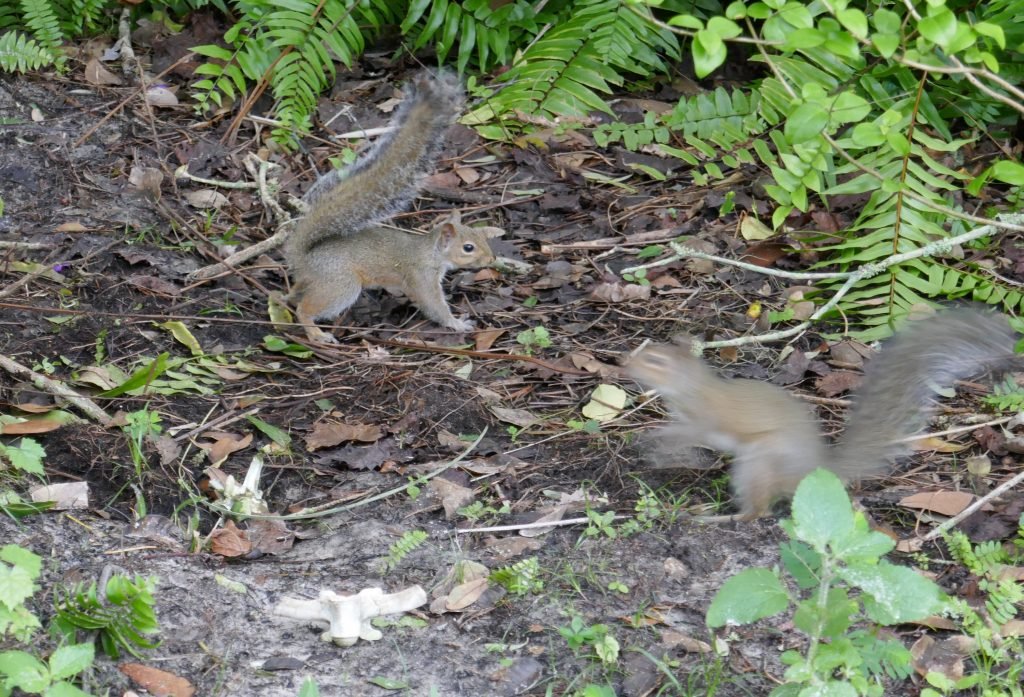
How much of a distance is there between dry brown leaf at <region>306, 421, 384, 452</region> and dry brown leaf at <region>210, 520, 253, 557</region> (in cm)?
54

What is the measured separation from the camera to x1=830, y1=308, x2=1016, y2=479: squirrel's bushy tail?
10.6 ft

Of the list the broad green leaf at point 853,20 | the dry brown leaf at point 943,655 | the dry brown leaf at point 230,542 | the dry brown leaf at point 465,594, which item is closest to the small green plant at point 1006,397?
the dry brown leaf at point 943,655

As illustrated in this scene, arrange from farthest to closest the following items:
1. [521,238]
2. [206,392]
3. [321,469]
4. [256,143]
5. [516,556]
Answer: [256,143] → [521,238] → [206,392] → [321,469] → [516,556]

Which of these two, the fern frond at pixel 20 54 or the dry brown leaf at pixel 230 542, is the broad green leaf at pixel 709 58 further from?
the fern frond at pixel 20 54

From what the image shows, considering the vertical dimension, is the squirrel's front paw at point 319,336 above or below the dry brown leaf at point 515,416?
below

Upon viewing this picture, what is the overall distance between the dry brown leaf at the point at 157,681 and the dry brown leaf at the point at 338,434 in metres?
1.15

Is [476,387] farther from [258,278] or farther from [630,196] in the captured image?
[630,196]

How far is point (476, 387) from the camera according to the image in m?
4.07

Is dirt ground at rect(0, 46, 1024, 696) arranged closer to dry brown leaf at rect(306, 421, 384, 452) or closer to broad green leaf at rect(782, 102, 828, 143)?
dry brown leaf at rect(306, 421, 384, 452)

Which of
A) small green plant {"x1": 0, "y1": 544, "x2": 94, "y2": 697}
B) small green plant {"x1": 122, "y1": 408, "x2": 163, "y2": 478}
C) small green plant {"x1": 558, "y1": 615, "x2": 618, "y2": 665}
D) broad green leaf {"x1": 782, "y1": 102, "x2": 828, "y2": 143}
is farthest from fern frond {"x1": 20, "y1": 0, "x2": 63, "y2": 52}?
small green plant {"x1": 558, "y1": 615, "x2": 618, "y2": 665}

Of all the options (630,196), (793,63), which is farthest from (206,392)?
(793,63)

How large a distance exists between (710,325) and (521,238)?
3.71 ft

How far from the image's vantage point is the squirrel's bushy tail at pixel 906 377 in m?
3.22

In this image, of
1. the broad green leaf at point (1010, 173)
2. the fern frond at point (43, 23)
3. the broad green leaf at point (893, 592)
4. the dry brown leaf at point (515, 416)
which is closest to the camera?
the broad green leaf at point (893, 592)
